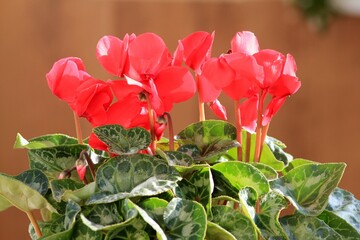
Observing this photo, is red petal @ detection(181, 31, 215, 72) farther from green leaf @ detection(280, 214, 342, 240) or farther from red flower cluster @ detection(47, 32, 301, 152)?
green leaf @ detection(280, 214, 342, 240)

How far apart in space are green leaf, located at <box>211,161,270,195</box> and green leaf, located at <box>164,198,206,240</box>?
0.06 metres

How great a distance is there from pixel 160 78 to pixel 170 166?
0.08 meters

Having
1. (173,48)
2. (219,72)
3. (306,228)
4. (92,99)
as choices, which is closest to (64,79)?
(92,99)

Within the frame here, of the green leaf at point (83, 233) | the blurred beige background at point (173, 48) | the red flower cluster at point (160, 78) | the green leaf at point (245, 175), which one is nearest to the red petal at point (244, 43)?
the red flower cluster at point (160, 78)

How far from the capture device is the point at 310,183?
0.77 m

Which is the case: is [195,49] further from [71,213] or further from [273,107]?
[71,213]

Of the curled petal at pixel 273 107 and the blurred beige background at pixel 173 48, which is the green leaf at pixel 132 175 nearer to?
the curled petal at pixel 273 107

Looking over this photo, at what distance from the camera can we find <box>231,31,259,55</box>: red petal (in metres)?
0.77

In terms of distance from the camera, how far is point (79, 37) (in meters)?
2.66

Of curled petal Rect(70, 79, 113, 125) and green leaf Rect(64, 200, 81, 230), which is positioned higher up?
curled petal Rect(70, 79, 113, 125)

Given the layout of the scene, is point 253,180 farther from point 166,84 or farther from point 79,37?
point 79,37

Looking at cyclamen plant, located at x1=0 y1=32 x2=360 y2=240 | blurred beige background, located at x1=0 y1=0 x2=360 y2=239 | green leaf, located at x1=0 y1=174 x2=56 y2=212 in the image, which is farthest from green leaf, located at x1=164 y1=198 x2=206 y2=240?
blurred beige background, located at x1=0 y1=0 x2=360 y2=239

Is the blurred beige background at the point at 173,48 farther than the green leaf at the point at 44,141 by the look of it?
Yes

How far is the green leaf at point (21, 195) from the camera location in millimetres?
710
